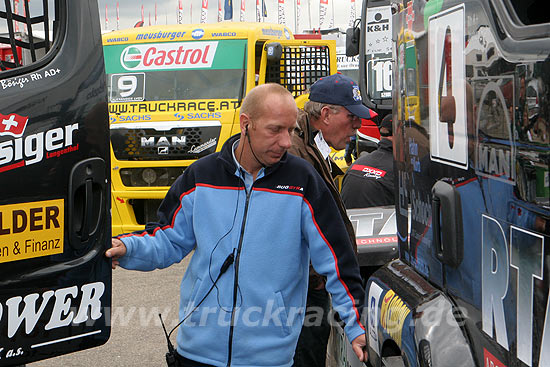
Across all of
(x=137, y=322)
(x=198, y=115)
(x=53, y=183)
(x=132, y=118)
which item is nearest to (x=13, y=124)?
(x=53, y=183)

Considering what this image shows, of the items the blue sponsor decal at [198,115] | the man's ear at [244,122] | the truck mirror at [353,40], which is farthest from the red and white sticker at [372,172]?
the truck mirror at [353,40]

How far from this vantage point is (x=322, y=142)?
162 inches

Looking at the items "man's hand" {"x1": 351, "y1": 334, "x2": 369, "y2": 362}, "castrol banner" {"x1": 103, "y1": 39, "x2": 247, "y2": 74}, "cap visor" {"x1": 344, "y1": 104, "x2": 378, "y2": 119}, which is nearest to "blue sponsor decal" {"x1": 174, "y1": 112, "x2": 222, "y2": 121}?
"castrol banner" {"x1": 103, "y1": 39, "x2": 247, "y2": 74}

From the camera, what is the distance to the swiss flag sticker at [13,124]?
2701 mm

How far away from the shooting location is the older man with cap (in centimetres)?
372

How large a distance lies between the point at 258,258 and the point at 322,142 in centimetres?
124

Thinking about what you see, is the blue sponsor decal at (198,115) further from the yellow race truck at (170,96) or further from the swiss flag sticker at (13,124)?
the swiss flag sticker at (13,124)

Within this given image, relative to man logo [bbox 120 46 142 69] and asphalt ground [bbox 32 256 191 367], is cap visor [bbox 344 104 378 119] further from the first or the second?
man logo [bbox 120 46 142 69]

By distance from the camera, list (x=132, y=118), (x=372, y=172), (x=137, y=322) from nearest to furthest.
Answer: (x=372, y=172)
(x=137, y=322)
(x=132, y=118)

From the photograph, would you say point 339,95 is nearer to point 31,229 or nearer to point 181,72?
point 31,229

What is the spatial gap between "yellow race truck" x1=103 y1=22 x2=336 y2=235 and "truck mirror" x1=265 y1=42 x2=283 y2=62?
1 cm

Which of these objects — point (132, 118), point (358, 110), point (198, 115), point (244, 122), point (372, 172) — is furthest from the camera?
point (132, 118)

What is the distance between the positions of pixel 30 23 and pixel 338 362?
1.97 metres

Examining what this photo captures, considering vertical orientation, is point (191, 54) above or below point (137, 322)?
above
